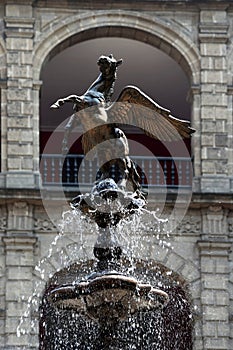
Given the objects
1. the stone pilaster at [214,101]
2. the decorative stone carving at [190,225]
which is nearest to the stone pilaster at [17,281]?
the decorative stone carving at [190,225]

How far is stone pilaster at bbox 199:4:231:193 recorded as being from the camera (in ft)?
80.5

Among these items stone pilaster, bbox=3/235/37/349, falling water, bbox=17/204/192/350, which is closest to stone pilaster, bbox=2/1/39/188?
stone pilaster, bbox=3/235/37/349

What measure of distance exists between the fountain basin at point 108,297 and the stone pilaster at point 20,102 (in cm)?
875

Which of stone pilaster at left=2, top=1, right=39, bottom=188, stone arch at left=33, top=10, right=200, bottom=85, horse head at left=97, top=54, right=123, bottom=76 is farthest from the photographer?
stone arch at left=33, top=10, right=200, bottom=85

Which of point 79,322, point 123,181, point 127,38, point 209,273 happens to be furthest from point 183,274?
point 123,181

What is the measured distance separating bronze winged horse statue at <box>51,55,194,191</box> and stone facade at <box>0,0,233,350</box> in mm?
7800

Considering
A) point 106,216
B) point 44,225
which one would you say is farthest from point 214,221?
point 106,216

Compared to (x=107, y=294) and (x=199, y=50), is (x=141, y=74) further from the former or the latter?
(x=107, y=294)

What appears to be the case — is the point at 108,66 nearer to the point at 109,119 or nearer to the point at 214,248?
the point at 109,119

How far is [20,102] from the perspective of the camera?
2464 cm

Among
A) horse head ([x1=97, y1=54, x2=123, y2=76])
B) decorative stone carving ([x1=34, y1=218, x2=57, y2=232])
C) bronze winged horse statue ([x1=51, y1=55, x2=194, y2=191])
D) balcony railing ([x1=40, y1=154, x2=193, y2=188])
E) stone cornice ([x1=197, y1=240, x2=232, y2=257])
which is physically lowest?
bronze winged horse statue ([x1=51, y1=55, x2=194, y2=191])

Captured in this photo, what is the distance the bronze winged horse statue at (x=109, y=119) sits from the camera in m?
15.2

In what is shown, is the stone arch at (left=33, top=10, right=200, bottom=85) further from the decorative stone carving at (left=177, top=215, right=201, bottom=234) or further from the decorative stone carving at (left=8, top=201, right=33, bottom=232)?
the decorative stone carving at (left=8, top=201, right=33, bottom=232)

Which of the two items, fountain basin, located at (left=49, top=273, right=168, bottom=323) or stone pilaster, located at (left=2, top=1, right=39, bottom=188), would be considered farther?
stone pilaster, located at (left=2, top=1, right=39, bottom=188)
